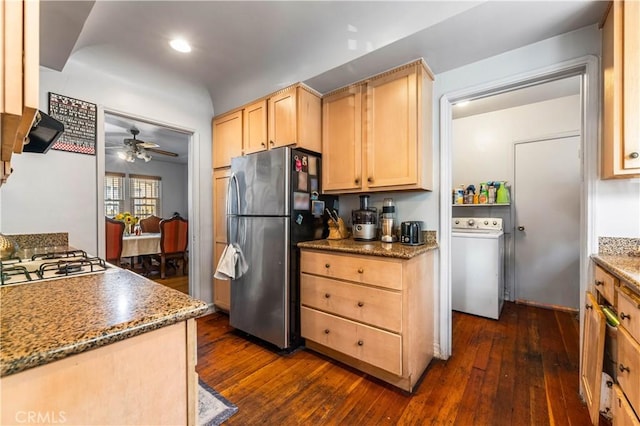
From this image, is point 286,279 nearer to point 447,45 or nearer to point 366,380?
point 366,380

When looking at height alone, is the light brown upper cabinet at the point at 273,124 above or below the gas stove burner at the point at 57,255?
above

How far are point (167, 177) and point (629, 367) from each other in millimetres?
7688

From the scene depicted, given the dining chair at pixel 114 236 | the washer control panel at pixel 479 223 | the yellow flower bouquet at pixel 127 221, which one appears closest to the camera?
the washer control panel at pixel 479 223

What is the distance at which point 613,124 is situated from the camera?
4.24 feet

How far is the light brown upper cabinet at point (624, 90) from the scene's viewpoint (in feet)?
4.01

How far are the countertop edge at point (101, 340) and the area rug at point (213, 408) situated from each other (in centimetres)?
111

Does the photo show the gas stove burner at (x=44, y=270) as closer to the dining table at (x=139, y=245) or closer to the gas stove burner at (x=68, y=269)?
the gas stove burner at (x=68, y=269)

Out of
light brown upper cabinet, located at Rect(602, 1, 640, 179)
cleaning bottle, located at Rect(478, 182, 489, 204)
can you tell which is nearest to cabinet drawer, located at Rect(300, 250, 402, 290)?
light brown upper cabinet, located at Rect(602, 1, 640, 179)

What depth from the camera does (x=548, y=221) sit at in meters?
3.05

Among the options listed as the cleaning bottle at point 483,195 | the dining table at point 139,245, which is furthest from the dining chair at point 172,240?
the cleaning bottle at point 483,195

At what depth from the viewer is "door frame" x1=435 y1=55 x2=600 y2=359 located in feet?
4.99

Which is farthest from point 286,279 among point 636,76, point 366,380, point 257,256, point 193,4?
point 636,76

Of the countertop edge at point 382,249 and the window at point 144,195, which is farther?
the window at point 144,195

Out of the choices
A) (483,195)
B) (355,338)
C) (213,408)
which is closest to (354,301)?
(355,338)
